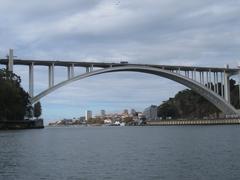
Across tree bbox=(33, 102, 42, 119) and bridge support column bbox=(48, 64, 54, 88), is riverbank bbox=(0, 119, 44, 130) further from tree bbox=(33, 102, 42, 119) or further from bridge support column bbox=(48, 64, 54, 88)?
bridge support column bbox=(48, 64, 54, 88)

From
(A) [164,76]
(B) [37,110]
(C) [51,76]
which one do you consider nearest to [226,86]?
(A) [164,76]

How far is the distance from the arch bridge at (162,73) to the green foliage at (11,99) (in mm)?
1635

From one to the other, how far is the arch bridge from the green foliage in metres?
1.64

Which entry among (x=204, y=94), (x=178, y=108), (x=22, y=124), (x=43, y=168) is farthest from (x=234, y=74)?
(x=43, y=168)

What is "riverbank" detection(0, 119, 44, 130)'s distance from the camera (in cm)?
9911

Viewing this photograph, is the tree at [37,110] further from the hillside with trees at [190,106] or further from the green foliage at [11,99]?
the hillside with trees at [190,106]

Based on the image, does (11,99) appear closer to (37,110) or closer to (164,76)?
(37,110)

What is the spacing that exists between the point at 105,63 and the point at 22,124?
2108cm

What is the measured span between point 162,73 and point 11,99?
3221 cm

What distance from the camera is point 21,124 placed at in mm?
106562

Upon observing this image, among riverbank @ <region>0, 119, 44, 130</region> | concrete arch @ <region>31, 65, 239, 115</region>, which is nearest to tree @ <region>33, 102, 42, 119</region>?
riverbank @ <region>0, 119, 44, 130</region>

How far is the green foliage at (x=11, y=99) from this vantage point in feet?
305

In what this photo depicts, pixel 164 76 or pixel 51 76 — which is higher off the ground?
pixel 164 76

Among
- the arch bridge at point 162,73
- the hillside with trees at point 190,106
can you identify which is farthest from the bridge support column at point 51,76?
the hillside with trees at point 190,106
